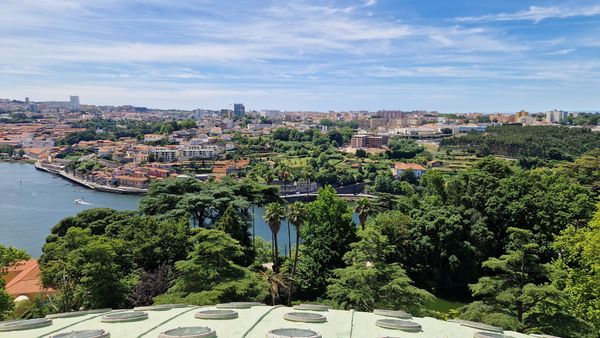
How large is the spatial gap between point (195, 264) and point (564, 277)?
1226 centimetres

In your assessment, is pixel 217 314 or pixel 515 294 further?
pixel 515 294

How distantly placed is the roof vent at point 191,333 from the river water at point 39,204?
101 feet

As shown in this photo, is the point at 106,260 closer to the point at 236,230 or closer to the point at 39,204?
the point at 236,230

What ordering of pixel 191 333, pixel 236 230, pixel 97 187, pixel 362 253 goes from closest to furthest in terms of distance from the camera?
pixel 191 333 → pixel 362 253 → pixel 236 230 → pixel 97 187

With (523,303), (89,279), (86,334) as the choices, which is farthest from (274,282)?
(86,334)

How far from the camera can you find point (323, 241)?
23.8 meters

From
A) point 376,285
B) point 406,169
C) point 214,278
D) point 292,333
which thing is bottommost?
point 406,169

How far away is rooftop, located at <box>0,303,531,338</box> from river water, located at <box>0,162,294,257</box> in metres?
29.1

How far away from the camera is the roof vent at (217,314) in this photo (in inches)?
312

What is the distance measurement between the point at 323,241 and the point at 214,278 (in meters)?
8.73

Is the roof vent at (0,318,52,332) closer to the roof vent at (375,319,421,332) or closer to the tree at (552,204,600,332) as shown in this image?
the roof vent at (375,319,421,332)

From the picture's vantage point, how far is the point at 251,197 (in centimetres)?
3027

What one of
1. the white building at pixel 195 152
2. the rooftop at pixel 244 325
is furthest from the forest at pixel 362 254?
the white building at pixel 195 152

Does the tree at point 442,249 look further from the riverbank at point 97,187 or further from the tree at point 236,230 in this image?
the riverbank at point 97,187
